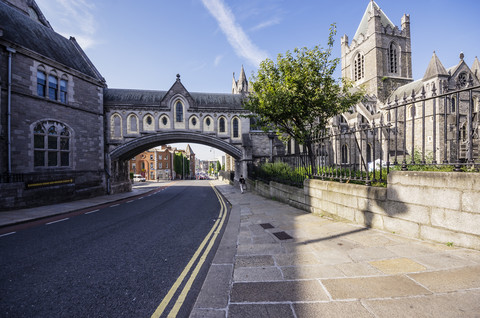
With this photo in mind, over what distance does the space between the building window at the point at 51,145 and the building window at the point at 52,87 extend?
6.06 feet

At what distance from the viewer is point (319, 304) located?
100 inches

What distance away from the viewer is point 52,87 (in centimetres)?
1416

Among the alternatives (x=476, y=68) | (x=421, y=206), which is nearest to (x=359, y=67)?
(x=476, y=68)

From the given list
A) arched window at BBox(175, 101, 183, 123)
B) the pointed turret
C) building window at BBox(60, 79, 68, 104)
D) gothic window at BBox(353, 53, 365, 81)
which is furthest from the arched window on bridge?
the pointed turret

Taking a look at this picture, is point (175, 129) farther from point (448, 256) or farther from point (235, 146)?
point (448, 256)

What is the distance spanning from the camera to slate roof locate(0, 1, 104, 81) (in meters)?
12.7

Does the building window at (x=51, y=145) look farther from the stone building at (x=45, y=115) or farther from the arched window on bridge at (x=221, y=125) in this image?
the arched window on bridge at (x=221, y=125)

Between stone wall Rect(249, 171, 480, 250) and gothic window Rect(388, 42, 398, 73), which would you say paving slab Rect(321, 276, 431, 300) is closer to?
stone wall Rect(249, 171, 480, 250)

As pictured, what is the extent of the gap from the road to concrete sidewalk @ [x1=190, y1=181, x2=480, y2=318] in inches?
24.2

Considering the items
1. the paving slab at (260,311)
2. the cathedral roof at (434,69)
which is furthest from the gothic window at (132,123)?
the cathedral roof at (434,69)

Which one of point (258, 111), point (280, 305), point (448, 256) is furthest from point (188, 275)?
point (258, 111)

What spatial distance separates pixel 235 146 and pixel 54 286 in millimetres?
18691

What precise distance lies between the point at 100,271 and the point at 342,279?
424cm

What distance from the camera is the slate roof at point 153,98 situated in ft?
63.9
